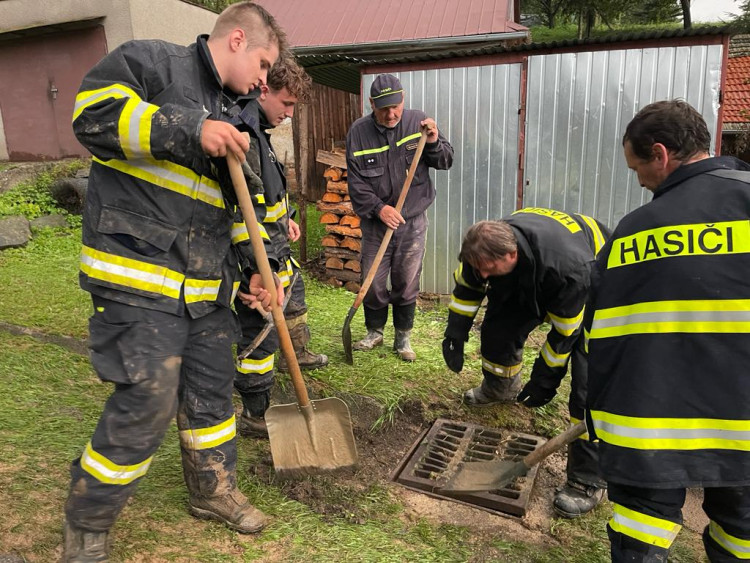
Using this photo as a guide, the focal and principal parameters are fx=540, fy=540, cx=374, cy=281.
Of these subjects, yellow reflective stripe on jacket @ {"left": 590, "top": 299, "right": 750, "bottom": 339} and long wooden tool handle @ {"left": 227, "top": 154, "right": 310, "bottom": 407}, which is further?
long wooden tool handle @ {"left": 227, "top": 154, "right": 310, "bottom": 407}

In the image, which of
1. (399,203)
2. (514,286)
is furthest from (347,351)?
(514,286)

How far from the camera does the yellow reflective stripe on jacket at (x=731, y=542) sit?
6.15 feet

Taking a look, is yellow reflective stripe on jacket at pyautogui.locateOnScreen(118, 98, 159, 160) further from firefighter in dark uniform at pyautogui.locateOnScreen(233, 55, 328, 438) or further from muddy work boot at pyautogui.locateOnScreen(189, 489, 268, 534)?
muddy work boot at pyautogui.locateOnScreen(189, 489, 268, 534)

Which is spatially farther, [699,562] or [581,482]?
[581,482]

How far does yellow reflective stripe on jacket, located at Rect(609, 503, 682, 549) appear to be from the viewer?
1814 mm

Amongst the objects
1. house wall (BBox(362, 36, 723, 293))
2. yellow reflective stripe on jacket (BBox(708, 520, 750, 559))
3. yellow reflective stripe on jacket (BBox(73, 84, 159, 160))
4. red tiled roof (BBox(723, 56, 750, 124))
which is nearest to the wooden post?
house wall (BBox(362, 36, 723, 293))

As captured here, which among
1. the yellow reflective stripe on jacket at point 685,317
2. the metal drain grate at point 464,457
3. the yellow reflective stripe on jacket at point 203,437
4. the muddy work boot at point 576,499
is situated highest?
the yellow reflective stripe on jacket at point 685,317

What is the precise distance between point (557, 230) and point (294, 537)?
1.97 metres

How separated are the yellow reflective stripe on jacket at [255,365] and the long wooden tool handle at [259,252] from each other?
494 millimetres

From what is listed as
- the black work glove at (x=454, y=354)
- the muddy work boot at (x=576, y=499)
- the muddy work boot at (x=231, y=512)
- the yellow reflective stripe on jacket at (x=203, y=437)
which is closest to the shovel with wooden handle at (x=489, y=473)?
the muddy work boot at (x=576, y=499)

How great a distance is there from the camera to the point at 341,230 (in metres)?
6.18

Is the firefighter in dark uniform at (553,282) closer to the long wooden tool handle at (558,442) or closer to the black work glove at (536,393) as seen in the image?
the black work glove at (536,393)

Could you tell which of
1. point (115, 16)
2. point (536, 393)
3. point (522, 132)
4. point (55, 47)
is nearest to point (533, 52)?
point (522, 132)

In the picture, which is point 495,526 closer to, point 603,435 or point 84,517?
point 603,435
